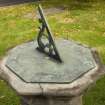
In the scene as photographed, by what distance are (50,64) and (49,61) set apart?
10cm

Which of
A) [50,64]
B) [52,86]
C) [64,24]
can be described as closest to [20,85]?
[52,86]

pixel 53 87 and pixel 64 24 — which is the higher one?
pixel 53 87

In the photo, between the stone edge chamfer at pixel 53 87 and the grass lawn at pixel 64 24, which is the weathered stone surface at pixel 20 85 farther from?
the grass lawn at pixel 64 24

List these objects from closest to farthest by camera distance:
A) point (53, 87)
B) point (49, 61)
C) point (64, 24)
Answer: point (53, 87), point (49, 61), point (64, 24)

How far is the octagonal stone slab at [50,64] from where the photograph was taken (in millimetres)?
4824

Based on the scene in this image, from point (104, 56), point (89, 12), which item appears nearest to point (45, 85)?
point (104, 56)

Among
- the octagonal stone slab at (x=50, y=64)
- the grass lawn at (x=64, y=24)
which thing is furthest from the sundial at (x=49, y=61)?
the grass lawn at (x=64, y=24)

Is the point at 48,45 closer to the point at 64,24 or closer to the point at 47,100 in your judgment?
the point at 47,100

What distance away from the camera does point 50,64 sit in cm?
512

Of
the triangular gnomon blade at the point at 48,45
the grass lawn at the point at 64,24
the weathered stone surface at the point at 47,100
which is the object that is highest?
the triangular gnomon blade at the point at 48,45

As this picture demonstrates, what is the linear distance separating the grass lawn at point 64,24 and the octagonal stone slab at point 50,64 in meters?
2.49

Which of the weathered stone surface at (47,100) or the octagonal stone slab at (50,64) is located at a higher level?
the octagonal stone slab at (50,64)

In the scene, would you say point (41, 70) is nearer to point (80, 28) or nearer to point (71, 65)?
point (71, 65)

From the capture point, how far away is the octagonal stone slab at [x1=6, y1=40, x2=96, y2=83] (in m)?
4.82
